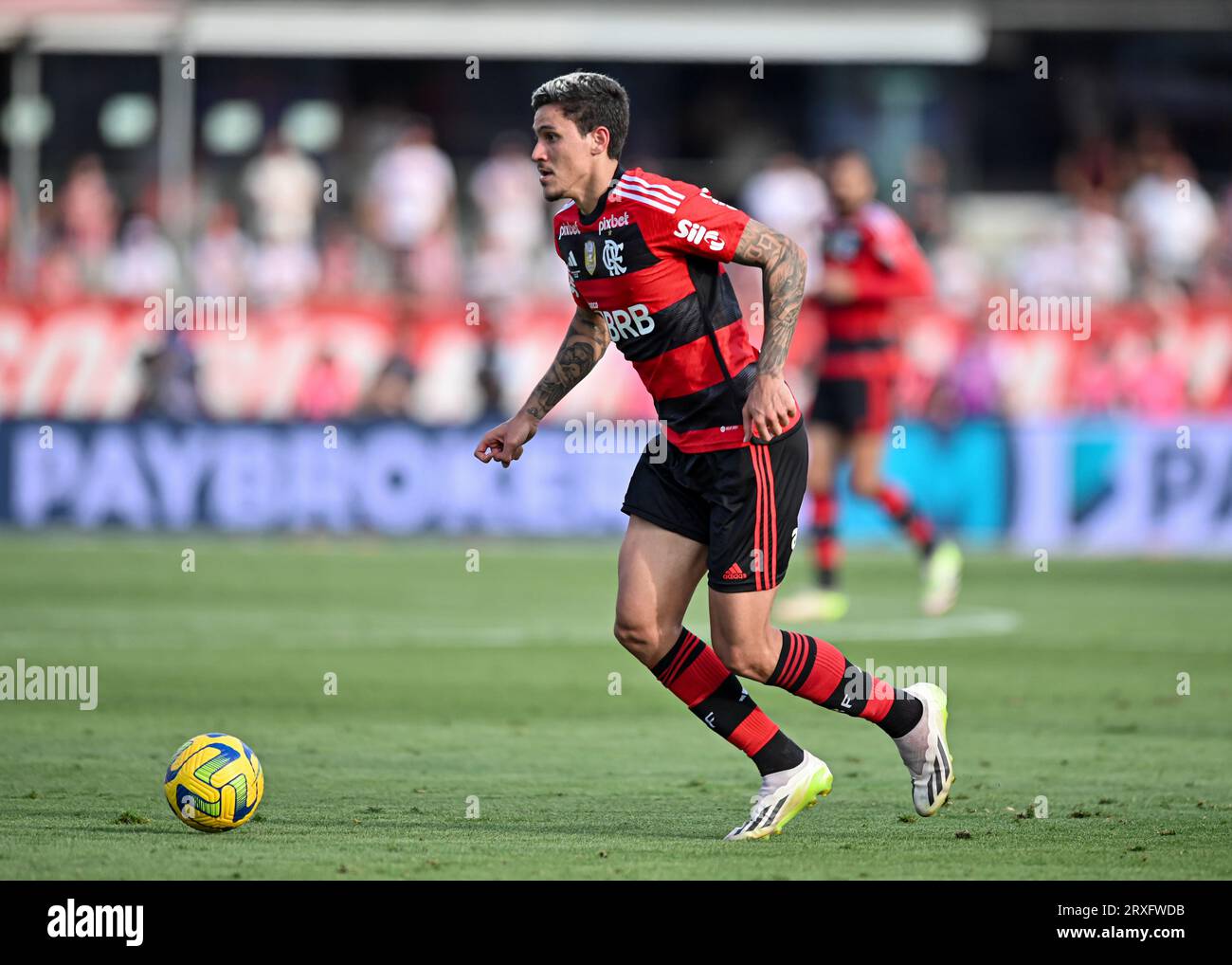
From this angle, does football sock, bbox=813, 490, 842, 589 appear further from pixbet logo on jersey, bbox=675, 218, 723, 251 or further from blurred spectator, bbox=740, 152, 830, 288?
blurred spectator, bbox=740, 152, 830, 288

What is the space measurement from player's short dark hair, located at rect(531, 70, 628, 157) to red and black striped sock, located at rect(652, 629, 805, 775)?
1.76 meters

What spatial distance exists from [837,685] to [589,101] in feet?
7.14

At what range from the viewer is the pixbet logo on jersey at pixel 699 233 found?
23.1 ft

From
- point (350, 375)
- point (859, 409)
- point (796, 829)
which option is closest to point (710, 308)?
point (796, 829)

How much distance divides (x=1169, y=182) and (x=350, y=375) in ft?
32.0

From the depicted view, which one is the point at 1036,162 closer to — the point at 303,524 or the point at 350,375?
the point at 350,375

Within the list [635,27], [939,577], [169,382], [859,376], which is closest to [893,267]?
[859,376]

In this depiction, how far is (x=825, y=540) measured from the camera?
14.3 meters

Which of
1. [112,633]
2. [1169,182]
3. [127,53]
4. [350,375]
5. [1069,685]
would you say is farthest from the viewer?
[127,53]

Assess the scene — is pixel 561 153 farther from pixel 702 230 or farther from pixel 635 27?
pixel 635 27

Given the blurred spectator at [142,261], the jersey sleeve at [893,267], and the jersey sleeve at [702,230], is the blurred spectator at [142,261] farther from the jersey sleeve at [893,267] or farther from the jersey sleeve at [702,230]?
the jersey sleeve at [702,230]

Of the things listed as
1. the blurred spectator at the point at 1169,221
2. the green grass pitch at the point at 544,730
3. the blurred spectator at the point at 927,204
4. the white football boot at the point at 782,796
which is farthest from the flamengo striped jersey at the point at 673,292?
the blurred spectator at the point at 1169,221

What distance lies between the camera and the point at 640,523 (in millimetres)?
7477

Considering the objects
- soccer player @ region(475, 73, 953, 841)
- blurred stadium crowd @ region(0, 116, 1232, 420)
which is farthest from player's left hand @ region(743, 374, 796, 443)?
blurred stadium crowd @ region(0, 116, 1232, 420)
